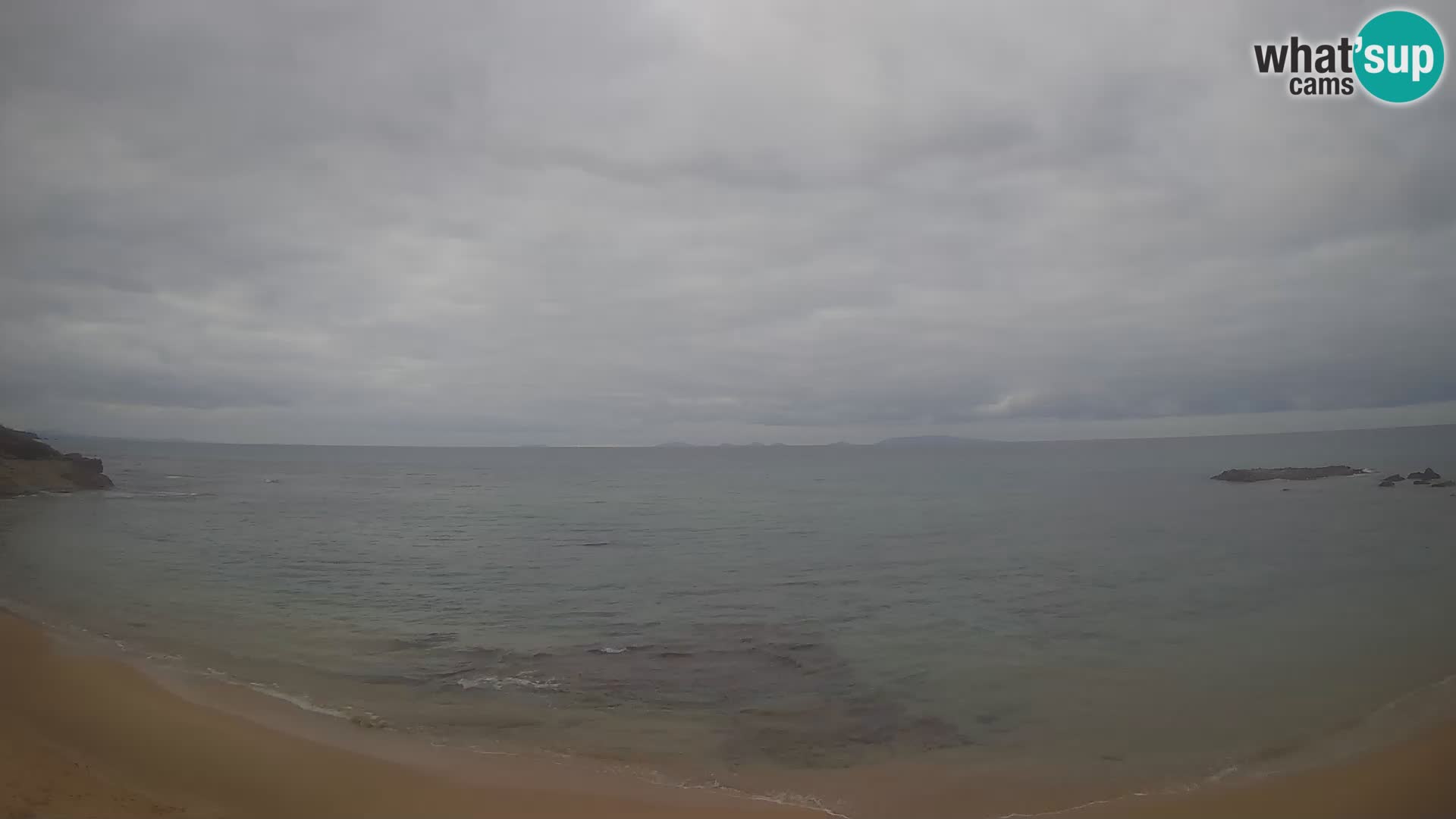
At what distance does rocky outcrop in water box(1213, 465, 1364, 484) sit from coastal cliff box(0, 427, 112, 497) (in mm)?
97035

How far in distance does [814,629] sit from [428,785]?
10.2 m

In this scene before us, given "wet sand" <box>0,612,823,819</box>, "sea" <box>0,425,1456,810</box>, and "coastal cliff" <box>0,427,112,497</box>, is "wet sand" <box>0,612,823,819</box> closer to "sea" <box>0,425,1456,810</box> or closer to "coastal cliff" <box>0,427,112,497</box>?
"sea" <box>0,425,1456,810</box>

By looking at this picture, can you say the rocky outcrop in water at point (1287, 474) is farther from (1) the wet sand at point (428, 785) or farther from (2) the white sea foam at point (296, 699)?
(2) the white sea foam at point (296, 699)

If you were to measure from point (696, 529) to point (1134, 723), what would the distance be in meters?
28.7

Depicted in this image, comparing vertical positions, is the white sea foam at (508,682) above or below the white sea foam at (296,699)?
below

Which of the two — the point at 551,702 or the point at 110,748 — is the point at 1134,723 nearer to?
the point at 551,702

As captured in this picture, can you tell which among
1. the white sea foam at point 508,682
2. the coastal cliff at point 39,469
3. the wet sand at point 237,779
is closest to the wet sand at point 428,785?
the wet sand at point 237,779

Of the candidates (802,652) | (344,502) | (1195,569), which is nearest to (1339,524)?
(1195,569)

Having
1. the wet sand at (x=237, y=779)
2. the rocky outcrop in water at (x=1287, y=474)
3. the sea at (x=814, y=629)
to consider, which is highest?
the rocky outcrop in water at (x=1287, y=474)

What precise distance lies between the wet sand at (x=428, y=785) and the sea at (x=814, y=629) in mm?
556

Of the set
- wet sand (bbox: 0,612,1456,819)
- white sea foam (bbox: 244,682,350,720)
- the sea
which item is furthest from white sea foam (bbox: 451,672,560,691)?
wet sand (bbox: 0,612,1456,819)

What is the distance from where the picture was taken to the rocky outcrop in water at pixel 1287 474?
222 feet

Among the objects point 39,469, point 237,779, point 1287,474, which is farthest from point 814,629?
point 1287,474

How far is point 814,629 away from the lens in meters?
17.2
